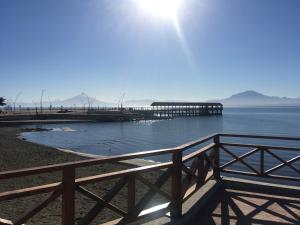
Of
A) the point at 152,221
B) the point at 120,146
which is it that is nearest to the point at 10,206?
the point at 152,221

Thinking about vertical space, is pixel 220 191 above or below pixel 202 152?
below

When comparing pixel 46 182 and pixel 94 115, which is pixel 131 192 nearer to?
pixel 46 182

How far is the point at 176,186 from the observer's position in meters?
Result: 5.29

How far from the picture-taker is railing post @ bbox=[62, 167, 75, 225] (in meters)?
3.62

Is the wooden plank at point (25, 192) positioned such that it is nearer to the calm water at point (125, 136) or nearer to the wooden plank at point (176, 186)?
the wooden plank at point (176, 186)

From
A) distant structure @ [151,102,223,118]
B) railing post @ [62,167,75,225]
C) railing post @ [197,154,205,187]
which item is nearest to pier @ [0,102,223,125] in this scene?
distant structure @ [151,102,223,118]

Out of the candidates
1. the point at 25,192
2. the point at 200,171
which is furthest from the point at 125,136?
the point at 25,192

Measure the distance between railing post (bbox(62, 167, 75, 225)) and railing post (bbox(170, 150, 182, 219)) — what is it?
189 cm

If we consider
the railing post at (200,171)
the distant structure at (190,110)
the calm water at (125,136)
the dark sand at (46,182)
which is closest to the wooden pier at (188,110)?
the distant structure at (190,110)

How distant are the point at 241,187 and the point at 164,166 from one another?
290 cm

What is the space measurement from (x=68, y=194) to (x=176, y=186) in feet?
6.79

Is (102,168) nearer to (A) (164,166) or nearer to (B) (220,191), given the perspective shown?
(B) (220,191)

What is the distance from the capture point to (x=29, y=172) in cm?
326

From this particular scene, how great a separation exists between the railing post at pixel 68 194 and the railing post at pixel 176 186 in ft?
6.19
